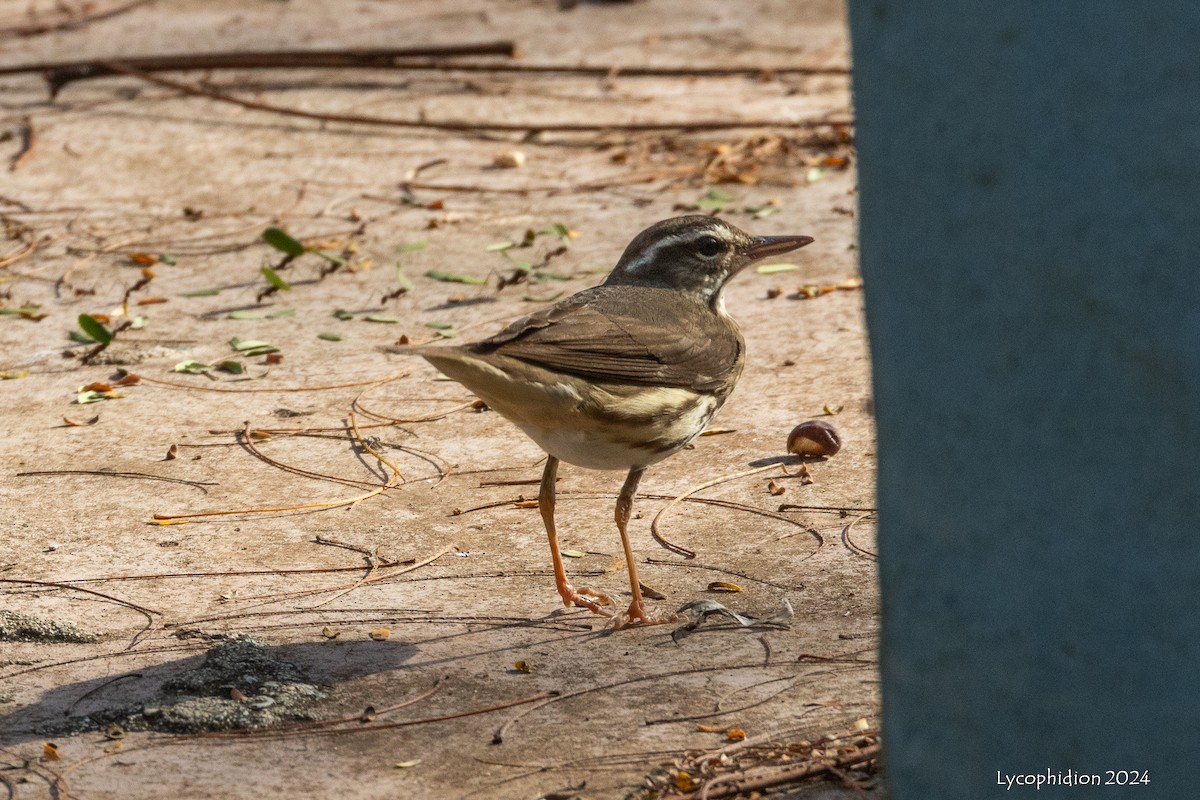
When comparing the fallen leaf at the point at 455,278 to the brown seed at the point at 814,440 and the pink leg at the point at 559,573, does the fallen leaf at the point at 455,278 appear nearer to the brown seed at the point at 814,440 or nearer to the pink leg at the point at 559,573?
the brown seed at the point at 814,440

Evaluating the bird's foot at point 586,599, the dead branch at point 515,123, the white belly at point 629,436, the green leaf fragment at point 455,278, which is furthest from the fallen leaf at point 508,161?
the bird's foot at point 586,599

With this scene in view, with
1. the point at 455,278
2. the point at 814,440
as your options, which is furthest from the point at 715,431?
the point at 455,278

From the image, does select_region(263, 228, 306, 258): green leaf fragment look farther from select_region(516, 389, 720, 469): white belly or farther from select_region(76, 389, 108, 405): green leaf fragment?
select_region(516, 389, 720, 469): white belly

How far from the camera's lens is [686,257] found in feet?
19.5

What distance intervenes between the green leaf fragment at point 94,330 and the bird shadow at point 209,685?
319 cm

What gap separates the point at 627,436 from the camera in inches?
202

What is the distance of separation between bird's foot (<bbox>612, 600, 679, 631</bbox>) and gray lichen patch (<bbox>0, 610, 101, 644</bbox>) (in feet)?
5.86

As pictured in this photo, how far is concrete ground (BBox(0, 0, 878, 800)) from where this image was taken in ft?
13.8

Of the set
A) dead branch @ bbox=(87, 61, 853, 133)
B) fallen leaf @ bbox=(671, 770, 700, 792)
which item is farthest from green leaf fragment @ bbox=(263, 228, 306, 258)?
fallen leaf @ bbox=(671, 770, 700, 792)

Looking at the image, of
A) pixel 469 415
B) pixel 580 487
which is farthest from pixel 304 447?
pixel 580 487

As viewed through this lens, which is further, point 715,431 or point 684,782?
point 715,431

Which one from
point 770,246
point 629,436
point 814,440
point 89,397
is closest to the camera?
point 629,436

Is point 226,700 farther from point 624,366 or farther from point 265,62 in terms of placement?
point 265,62

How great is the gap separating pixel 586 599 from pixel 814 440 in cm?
169
